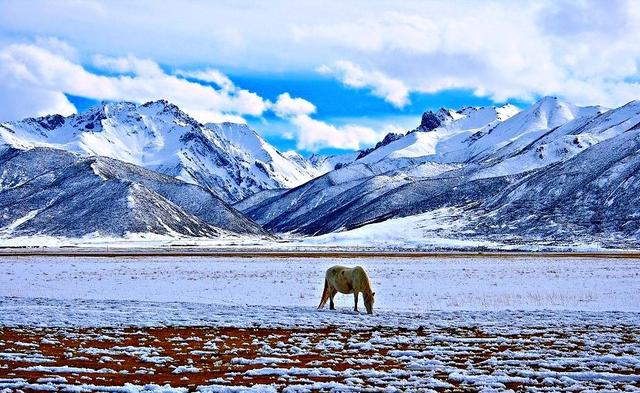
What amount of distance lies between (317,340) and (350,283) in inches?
360

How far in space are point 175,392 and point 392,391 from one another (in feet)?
13.3

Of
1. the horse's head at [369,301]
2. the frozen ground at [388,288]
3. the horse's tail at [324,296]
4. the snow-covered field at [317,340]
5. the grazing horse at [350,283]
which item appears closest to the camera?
the snow-covered field at [317,340]

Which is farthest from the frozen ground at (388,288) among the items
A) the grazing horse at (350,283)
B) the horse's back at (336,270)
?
the horse's back at (336,270)

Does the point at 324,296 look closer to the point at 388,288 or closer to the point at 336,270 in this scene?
the point at 336,270

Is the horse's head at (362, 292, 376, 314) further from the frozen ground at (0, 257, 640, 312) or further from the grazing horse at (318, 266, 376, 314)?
the frozen ground at (0, 257, 640, 312)

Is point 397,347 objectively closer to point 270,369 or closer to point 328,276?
point 270,369

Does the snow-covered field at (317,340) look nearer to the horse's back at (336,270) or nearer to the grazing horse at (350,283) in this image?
the grazing horse at (350,283)

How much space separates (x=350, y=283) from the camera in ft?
96.0

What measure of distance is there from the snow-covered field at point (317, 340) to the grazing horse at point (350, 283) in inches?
36.9

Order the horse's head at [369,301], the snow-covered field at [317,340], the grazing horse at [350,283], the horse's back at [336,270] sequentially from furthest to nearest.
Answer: the horse's back at [336,270], the grazing horse at [350,283], the horse's head at [369,301], the snow-covered field at [317,340]

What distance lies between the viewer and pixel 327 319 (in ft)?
83.7

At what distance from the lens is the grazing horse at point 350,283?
28156 mm

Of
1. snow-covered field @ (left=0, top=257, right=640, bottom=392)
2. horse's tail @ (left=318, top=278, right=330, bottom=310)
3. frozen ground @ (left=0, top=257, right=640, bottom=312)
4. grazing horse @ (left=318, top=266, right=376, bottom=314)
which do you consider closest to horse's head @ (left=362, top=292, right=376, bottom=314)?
grazing horse @ (left=318, top=266, right=376, bottom=314)

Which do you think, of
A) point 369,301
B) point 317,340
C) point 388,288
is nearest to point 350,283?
point 369,301
